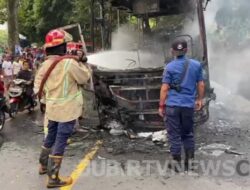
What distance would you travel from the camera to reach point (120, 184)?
5.29 m

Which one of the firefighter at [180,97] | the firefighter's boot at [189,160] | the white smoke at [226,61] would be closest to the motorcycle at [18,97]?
the white smoke at [226,61]

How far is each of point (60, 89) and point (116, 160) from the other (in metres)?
1.65

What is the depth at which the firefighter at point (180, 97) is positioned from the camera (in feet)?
18.7

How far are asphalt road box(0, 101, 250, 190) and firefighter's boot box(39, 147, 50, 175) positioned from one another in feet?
0.36

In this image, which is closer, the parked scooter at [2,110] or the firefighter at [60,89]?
the firefighter at [60,89]

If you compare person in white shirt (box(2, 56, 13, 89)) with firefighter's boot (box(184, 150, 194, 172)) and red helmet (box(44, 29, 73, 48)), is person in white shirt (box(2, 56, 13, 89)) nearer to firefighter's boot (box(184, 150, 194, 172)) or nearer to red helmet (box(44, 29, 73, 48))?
red helmet (box(44, 29, 73, 48))

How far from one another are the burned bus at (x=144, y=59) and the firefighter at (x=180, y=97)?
192 cm

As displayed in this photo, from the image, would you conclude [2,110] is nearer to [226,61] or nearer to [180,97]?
[180,97]

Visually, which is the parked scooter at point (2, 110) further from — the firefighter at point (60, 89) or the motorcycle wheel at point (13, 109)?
the firefighter at point (60, 89)

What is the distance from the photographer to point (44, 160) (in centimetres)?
569

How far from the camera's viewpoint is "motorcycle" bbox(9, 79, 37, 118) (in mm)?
10253

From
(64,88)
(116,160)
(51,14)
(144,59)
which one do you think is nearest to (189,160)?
(116,160)

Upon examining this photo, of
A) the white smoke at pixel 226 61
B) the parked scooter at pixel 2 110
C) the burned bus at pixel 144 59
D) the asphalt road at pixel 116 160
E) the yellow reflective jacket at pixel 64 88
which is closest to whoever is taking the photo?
the yellow reflective jacket at pixel 64 88

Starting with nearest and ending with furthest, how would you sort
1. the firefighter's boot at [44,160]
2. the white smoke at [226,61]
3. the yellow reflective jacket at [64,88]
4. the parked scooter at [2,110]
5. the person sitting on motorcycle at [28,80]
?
1. the yellow reflective jacket at [64,88]
2. the firefighter's boot at [44,160]
3. the parked scooter at [2,110]
4. the person sitting on motorcycle at [28,80]
5. the white smoke at [226,61]
